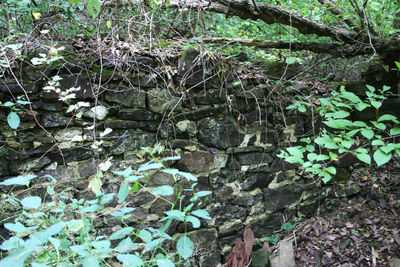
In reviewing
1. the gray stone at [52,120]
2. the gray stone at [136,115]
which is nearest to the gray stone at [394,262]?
the gray stone at [136,115]

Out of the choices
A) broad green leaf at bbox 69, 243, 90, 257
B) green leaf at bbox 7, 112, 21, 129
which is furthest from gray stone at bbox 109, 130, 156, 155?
broad green leaf at bbox 69, 243, 90, 257

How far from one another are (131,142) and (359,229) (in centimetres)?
207

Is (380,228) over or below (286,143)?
below

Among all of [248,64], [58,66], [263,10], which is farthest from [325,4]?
[58,66]

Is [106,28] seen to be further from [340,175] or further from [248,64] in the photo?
[340,175]

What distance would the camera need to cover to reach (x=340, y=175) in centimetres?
272

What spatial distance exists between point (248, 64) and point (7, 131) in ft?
6.04

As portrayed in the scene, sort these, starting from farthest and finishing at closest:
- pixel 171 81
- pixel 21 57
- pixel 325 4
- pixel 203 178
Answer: pixel 325 4, pixel 203 178, pixel 171 81, pixel 21 57

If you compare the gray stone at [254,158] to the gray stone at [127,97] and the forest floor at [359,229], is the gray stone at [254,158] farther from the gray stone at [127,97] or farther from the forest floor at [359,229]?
the gray stone at [127,97]

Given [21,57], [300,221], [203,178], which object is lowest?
[300,221]

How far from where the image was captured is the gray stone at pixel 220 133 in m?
2.19

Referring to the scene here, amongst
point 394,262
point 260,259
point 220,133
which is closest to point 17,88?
point 220,133

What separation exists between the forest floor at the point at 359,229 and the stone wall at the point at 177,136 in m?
0.21

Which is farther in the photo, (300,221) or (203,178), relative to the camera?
(300,221)
